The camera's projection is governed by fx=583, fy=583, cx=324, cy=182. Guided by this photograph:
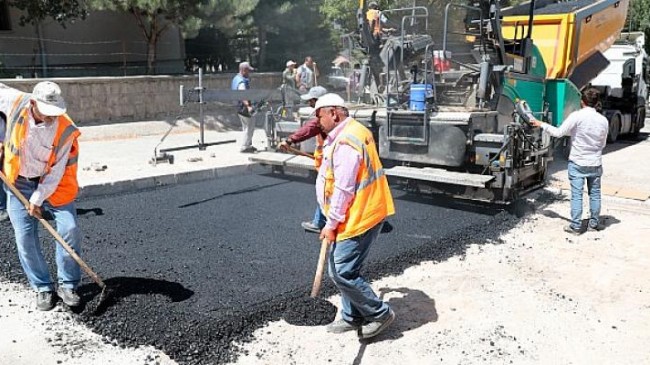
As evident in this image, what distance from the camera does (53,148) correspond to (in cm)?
364

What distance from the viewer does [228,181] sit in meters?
7.71

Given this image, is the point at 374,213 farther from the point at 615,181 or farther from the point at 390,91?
the point at 615,181

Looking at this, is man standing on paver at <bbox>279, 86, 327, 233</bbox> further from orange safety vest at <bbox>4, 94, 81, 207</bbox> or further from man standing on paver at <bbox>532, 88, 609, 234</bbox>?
man standing on paver at <bbox>532, 88, 609, 234</bbox>

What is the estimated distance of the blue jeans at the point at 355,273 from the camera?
3.25 metres

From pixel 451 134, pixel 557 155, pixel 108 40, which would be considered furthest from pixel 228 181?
pixel 108 40

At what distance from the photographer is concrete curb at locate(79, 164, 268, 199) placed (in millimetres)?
6934

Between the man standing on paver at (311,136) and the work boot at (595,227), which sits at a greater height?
the man standing on paver at (311,136)

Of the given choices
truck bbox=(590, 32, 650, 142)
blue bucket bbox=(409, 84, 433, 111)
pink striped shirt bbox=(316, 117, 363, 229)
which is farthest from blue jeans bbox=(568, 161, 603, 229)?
truck bbox=(590, 32, 650, 142)

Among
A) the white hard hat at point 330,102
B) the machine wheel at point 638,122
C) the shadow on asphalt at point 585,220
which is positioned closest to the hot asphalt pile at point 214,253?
the shadow on asphalt at point 585,220

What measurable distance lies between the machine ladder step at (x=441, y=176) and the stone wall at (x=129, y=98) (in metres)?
7.37

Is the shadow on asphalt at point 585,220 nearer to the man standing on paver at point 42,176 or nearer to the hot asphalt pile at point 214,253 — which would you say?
the hot asphalt pile at point 214,253

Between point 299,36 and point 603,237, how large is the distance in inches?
482

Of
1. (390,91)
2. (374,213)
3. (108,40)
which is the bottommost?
(374,213)

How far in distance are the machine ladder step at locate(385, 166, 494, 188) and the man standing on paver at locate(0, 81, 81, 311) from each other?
3.58 metres
